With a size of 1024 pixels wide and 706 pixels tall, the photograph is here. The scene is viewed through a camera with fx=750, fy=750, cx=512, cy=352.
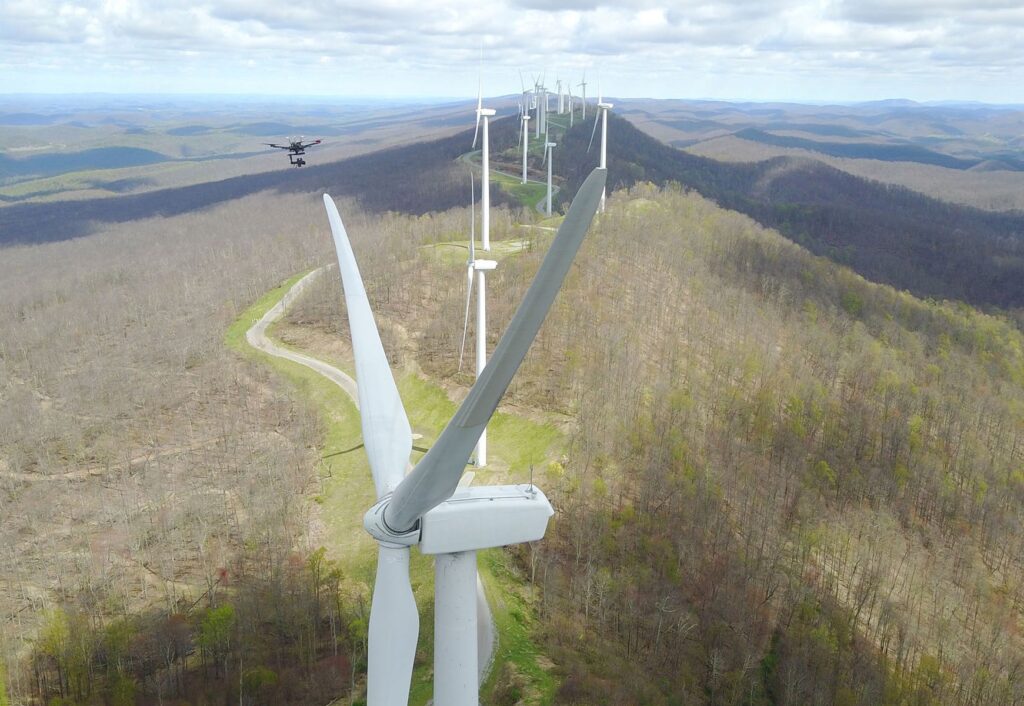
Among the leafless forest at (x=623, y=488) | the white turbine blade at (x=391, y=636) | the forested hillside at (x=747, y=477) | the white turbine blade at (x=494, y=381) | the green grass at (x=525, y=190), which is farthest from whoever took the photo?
the green grass at (x=525, y=190)

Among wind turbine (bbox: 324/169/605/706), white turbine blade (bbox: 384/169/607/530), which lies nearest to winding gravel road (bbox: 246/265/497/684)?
wind turbine (bbox: 324/169/605/706)

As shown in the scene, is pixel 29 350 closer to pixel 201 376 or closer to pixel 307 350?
pixel 201 376

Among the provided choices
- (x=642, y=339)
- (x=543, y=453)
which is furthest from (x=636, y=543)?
(x=642, y=339)

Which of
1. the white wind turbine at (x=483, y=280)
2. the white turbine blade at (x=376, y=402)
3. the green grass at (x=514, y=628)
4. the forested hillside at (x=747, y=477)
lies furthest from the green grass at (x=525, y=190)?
the white turbine blade at (x=376, y=402)

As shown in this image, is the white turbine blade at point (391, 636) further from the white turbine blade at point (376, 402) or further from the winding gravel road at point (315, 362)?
the winding gravel road at point (315, 362)

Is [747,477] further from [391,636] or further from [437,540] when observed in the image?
[437,540]

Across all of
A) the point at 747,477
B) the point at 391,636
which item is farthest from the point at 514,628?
the point at 747,477
